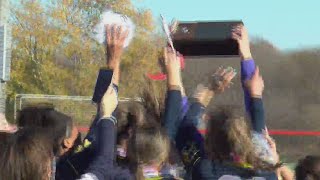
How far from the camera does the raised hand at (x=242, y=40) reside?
3.84 metres

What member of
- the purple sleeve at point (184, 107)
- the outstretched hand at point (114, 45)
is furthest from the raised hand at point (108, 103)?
the purple sleeve at point (184, 107)

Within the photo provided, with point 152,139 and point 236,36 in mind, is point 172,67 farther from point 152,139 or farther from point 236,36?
point 152,139

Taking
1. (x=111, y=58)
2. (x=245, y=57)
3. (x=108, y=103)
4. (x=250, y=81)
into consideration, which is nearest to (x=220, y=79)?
(x=245, y=57)

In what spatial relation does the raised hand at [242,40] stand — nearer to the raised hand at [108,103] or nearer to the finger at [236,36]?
the finger at [236,36]

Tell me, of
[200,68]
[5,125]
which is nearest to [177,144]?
[5,125]

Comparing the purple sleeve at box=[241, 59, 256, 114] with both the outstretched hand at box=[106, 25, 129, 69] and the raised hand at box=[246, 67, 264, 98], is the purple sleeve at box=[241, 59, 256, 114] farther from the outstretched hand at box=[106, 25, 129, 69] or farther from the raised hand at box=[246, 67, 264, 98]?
the outstretched hand at box=[106, 25, 129, 69]

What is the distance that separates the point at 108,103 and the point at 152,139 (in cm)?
25

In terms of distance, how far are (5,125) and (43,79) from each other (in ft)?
75.1

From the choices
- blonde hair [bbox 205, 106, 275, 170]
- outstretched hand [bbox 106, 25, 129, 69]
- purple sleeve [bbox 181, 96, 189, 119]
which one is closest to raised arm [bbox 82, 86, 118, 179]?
outstretched hand [bbox 106, 25, 129, 69]

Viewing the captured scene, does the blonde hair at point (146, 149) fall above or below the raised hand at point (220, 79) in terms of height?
below

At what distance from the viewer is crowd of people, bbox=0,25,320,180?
8.25ft

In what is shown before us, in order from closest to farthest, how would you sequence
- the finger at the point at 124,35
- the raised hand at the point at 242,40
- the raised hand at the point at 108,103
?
the raised hand at the point at 108,103 → the finger at the point at 124,35 → the raised hand at the point at 242,40

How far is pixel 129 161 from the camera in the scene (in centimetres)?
301

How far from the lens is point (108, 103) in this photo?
→ 2.89 m
